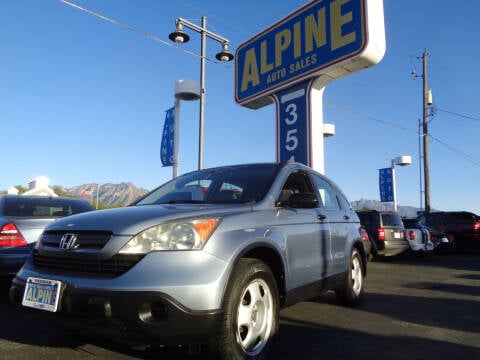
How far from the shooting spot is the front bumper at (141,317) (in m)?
2.52

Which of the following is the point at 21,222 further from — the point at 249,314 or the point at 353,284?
the point at 353,284

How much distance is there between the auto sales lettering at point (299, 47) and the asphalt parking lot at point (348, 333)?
5.20m

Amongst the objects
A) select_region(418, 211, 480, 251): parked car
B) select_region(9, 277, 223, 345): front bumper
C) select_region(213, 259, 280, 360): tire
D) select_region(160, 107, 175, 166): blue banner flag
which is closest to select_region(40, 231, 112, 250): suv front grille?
select_region(9, 277, 223, 345): front bumper

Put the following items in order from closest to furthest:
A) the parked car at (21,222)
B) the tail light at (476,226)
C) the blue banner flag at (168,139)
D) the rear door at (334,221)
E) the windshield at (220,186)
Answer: the windshield at (220,186), the rear door at (334,221), the parked car at (21,222), the blue banner flag at (168,139), the tail light at (476,226)

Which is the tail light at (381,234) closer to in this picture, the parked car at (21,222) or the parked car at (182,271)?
the parked car at (182,271)

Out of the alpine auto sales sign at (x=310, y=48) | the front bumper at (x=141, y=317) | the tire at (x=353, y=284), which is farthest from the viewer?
the alpine auto sales sign at (x=310, y=48)

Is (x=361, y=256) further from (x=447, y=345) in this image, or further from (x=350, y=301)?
(x=447, y=345)

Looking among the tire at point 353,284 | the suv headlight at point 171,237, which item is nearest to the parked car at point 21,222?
the suv headlight at point 171,237

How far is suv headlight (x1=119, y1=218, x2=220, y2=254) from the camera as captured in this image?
271cm

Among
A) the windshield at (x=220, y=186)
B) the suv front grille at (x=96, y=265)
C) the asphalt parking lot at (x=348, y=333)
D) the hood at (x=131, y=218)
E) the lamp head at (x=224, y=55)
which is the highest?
the lamp head at (x=224, y=55)

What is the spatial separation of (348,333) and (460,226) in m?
14.4

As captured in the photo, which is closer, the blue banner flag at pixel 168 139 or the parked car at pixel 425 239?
the blue banner flag at pixel 168 139

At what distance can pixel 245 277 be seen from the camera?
294 cm

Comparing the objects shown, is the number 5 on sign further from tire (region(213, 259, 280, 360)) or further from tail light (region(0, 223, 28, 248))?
tire (region(213, 259, 280, 360))
